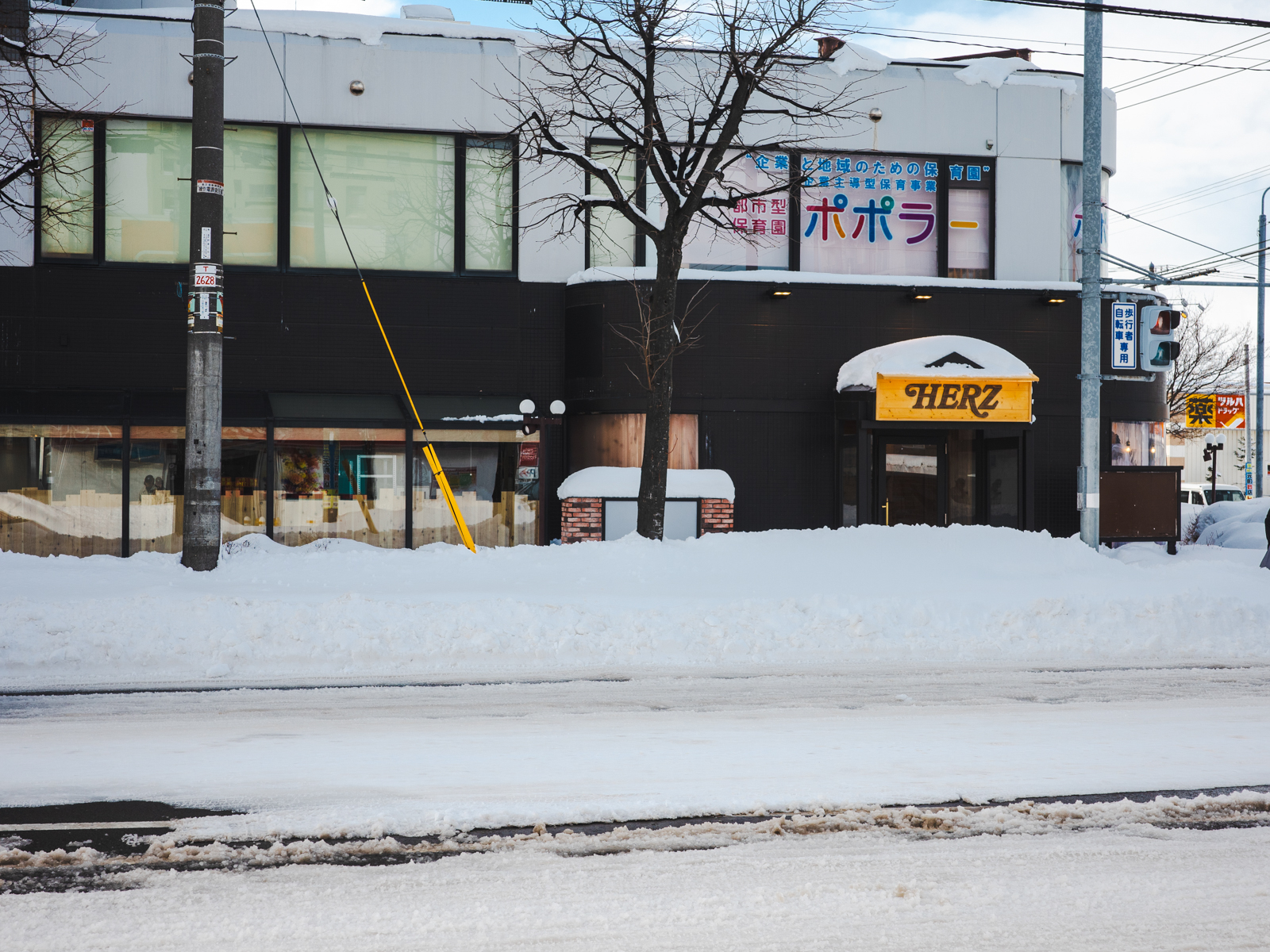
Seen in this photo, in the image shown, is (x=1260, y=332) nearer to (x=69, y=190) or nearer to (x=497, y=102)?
(x=497, y=102)

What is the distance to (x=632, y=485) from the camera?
17.6 meters

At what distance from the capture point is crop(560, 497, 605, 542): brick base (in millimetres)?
17562

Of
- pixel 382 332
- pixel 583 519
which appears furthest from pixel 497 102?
pixel 583 519

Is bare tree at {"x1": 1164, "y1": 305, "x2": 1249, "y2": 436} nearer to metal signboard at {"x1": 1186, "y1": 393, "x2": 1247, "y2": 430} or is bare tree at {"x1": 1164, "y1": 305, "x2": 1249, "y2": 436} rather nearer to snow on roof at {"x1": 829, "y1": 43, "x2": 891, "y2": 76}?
metal signboard at {"x1": 1186, "y1": 393, "x2": 1247, "y2": 430}

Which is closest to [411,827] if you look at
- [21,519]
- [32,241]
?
[21,519]

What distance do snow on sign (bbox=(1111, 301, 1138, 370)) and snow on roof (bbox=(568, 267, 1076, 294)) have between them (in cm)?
81

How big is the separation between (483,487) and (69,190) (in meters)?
8.47

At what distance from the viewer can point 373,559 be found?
13234 mm

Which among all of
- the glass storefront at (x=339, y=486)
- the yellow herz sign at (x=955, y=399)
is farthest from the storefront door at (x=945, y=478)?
the glass storefront at (x=339, y=486)

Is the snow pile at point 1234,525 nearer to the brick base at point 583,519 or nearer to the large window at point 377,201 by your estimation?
the brick base at point 583,519

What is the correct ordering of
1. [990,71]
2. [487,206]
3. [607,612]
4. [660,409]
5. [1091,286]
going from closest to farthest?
[607,612]
[1091,286]
[660,409]
[487,206]
[990,71]

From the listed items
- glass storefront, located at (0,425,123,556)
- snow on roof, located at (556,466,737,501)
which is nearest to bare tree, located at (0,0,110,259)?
glass storefront, located at (0,425,123,556)

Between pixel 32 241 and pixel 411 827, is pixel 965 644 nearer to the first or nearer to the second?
pixel 411 827

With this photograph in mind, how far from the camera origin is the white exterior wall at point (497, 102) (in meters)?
17.6
